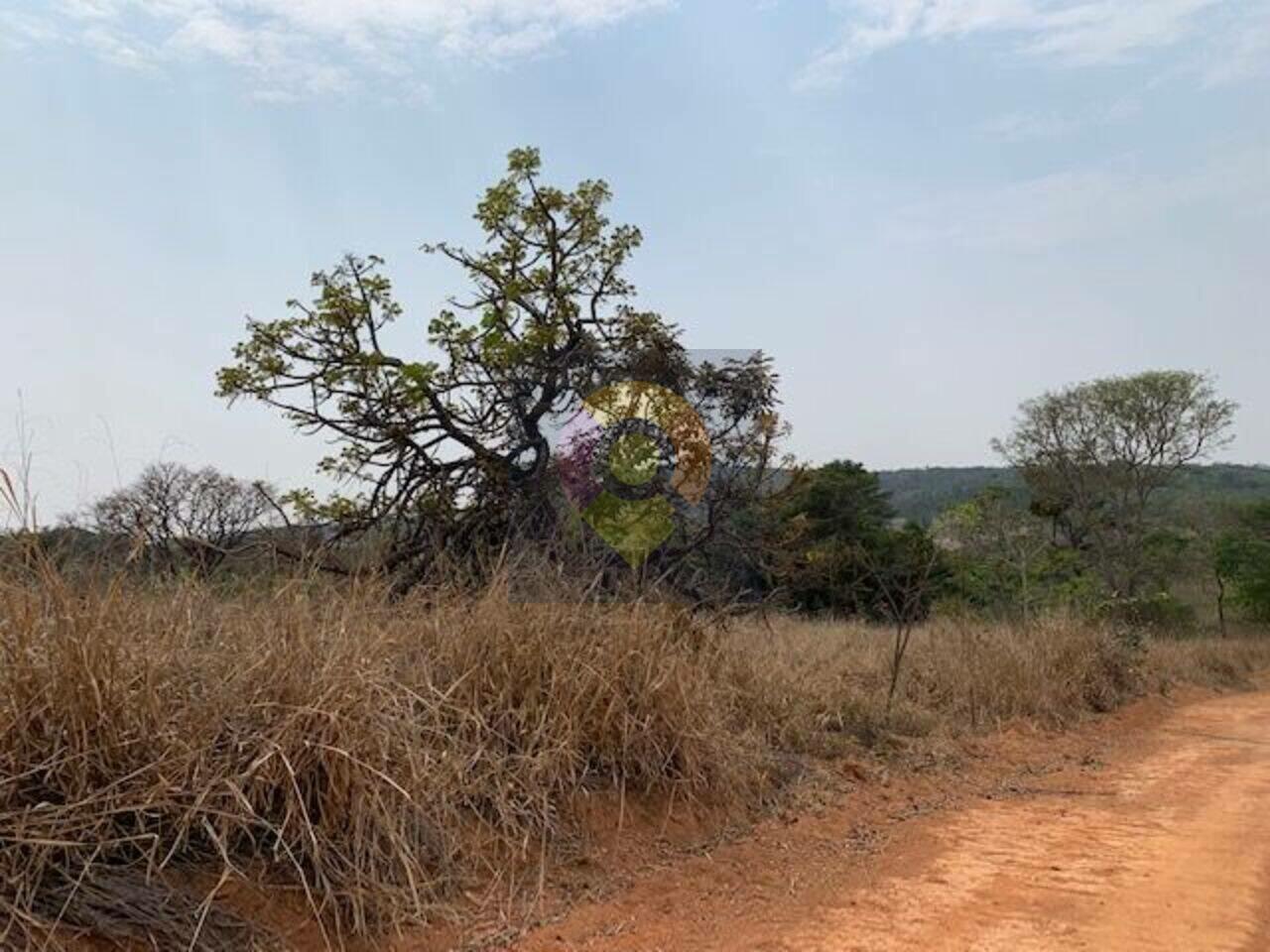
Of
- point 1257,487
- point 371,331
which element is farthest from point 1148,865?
point 1257,487

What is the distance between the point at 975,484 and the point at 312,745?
5369 centimetres

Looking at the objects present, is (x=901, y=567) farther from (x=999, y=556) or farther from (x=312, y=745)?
(x=312, y=745)

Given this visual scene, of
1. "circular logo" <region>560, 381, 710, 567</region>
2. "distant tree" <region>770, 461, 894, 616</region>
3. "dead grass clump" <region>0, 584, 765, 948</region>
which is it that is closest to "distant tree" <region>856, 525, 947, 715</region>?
"distant tree" <region>770, 461, 894, 616</region>

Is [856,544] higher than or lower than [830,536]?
lower

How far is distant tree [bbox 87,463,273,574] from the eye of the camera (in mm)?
4898

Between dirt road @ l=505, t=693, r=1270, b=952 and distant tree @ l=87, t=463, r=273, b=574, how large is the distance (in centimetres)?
264

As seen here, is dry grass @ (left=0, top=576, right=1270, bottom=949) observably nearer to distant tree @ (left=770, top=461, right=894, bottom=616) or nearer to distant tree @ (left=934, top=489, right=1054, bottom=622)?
distant tree @ (left=770, top=461, right=894, bottom=616)

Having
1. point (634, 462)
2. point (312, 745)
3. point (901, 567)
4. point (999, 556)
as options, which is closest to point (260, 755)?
point (312, 745)

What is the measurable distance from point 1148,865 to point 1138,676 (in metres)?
9.56

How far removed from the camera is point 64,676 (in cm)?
364

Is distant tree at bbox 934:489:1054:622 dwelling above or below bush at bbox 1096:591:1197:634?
above

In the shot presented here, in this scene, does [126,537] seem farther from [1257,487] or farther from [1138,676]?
[1257,487]

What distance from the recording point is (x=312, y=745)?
401cm

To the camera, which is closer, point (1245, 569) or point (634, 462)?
point (634, 462)
